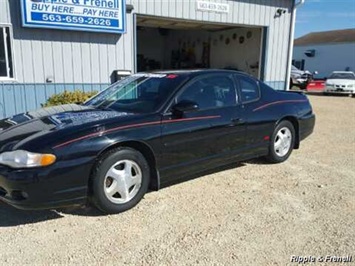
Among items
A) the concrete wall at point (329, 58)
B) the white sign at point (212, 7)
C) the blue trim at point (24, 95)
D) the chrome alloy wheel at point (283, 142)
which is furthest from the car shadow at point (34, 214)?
the concrete wall at point (329, 58)

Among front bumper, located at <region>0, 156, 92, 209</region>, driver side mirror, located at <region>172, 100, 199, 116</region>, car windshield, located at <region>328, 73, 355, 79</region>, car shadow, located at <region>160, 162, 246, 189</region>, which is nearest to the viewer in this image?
front bumper, located at <region>0, 156, 92, 209</region>

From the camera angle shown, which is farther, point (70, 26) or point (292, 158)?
point (70, 26)

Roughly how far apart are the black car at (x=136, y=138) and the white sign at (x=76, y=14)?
3808mm

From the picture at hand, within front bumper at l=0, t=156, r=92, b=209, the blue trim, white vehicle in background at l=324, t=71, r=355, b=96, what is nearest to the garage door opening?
the blue trim

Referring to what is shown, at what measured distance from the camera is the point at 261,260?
108 inches

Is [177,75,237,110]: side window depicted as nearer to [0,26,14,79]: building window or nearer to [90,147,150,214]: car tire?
[90,147,150,214]: car tire

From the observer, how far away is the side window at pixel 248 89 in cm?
472

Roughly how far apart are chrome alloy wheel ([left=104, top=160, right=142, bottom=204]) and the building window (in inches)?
209

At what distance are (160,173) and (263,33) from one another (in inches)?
366

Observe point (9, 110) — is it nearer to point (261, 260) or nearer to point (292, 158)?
point (292, 158)

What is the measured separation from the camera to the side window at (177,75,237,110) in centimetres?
410

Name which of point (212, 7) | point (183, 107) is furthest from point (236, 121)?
point (212, 7)

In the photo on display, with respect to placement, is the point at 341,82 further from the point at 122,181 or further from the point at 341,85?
the point at 122,181

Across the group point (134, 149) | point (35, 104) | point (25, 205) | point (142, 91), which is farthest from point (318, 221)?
point (35, 104)
